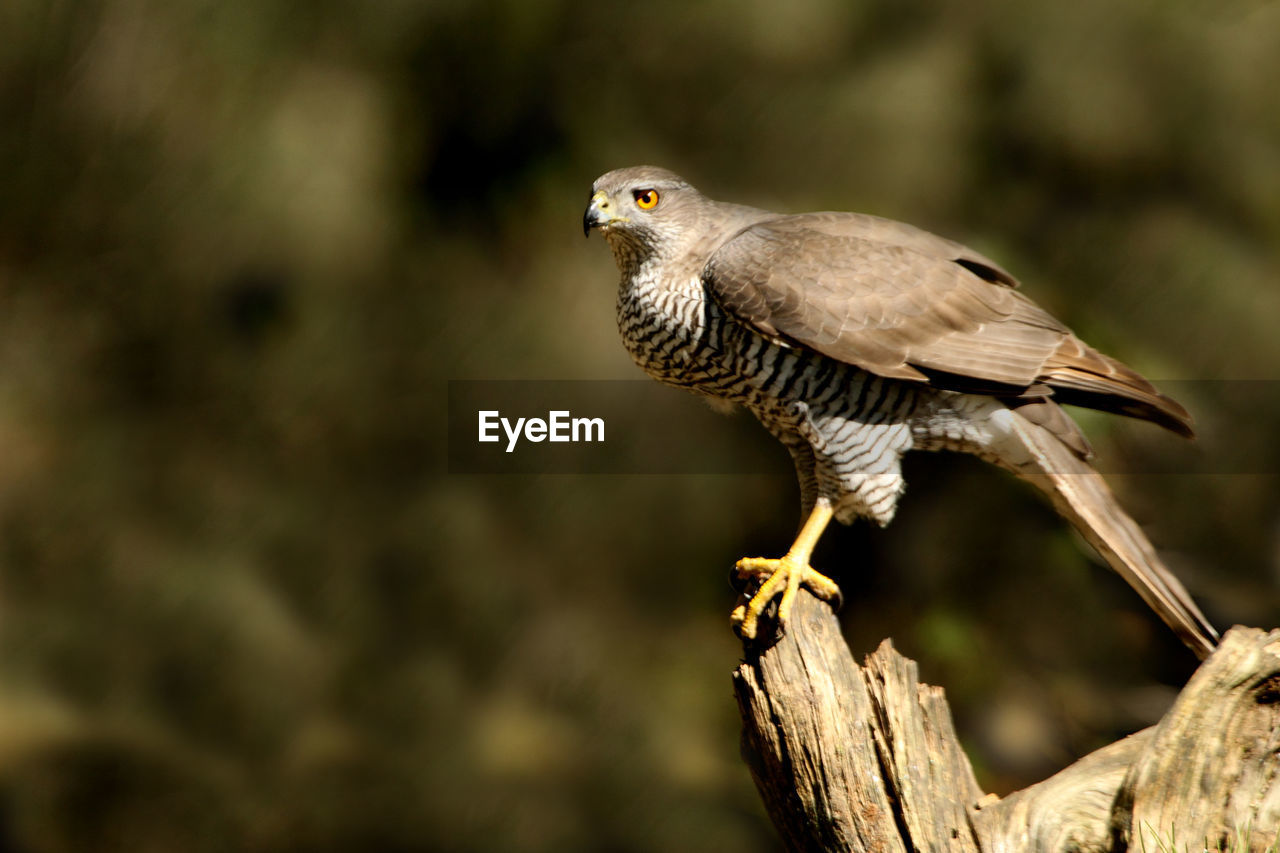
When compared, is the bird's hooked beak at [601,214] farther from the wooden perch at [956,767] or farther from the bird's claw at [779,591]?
the wooden perch at [956,767]

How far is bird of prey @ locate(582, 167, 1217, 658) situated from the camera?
1.76 m

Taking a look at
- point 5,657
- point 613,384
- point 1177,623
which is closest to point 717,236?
point 1177,623

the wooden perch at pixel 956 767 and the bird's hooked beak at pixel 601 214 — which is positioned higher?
the bird's hooked beak at pixel 601 214

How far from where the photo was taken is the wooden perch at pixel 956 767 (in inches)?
60.9

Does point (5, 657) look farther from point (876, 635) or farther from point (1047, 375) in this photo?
point (1047, 375)

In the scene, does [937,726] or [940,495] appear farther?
[940,495]

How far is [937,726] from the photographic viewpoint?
1.63 m

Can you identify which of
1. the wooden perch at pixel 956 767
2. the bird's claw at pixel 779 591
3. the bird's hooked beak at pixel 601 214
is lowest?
the wooden perch at pixel 956 767

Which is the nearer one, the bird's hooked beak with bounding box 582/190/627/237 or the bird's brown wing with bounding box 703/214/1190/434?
the bird's brown wing with bounding box 703/214/1190/434

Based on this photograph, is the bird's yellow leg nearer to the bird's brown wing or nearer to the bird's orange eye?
the bird's brown wing

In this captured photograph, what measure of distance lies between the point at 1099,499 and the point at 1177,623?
0.25 meters

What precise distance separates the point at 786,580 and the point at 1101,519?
593 millimetres

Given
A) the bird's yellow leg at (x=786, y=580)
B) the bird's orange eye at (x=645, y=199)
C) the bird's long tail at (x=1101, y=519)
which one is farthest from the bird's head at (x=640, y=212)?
the bird's long tail at (x=1101, y=519)

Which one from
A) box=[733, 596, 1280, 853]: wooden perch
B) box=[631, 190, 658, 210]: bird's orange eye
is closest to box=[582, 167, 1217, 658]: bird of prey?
box=[631, 190, 658, 210]: bird's orange eye
